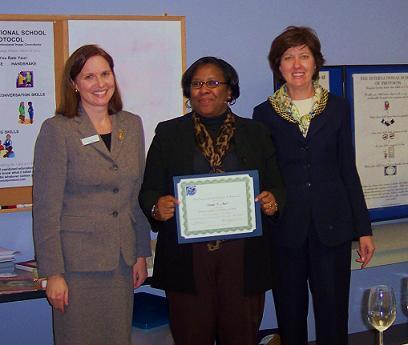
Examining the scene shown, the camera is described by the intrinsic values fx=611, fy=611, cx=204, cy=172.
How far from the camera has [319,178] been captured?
8.84 feet

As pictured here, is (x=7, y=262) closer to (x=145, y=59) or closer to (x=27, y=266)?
(x=27, y=266)

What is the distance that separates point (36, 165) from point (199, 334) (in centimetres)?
92

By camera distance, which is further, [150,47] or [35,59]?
[150,47]

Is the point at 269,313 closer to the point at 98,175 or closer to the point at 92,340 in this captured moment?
the point at 92,340

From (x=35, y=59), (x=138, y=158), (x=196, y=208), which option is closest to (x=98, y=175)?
(x=138, y=158)

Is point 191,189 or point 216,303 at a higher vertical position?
point 191,189

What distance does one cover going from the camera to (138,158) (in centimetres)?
250

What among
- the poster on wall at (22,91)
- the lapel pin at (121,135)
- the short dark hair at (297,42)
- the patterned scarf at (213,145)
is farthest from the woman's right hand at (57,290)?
the short dark hair at (297,42)

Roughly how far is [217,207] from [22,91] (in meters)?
1.28

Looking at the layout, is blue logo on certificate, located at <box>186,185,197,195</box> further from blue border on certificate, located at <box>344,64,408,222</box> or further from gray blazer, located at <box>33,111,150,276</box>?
blue border on certificate, located at <box>344,64,408,222</box>

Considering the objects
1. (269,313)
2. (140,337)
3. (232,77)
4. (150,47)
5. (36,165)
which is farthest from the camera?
(269,313)

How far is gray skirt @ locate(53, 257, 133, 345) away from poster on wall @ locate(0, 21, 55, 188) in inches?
37.7

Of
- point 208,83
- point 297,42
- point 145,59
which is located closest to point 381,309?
point 208,83

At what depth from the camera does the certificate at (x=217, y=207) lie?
2.40m
